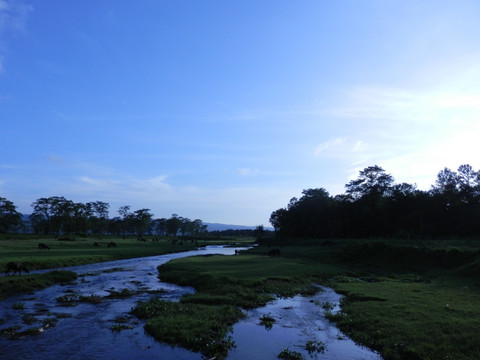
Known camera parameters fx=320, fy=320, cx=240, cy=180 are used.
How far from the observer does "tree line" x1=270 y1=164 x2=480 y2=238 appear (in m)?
78.6

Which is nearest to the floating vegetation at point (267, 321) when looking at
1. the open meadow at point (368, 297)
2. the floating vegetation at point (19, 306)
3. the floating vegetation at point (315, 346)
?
the open meadow at point (368, 297)

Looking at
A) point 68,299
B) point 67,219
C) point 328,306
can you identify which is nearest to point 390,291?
point 328,306

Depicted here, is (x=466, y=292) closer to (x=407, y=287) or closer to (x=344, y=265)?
(x=407, y=287)

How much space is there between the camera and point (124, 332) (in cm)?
1748

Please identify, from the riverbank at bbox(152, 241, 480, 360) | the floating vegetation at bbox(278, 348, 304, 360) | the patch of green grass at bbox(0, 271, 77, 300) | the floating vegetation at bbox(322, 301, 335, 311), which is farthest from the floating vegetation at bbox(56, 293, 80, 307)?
the floating vegetation at bbox(322, 301, 335, 311)

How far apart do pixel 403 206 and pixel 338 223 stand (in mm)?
20245

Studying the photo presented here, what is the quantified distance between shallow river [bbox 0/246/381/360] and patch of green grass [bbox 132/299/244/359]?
0.50 metres

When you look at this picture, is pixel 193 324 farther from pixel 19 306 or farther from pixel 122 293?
pixel 19 306

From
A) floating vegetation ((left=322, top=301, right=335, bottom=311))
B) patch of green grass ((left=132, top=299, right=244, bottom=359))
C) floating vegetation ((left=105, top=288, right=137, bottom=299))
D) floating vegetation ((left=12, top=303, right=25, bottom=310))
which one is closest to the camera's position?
patch of green grass ((left=132, top=299, right=244, bottom=359))

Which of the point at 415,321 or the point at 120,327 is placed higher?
the point at 415,321

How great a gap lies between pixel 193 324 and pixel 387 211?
8941 cm

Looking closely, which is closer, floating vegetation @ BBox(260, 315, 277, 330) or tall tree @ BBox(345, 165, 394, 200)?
floating vegetation @ BBox(260, 315, 277, 330)

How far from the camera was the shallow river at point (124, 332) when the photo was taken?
14695mm

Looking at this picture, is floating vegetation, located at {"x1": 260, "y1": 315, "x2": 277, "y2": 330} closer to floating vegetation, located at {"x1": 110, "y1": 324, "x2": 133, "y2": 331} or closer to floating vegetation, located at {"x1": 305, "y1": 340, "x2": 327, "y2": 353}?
floating vegetation, located at {"x1": 305, "y1": 340, "x2": 327, "y2": 353}
